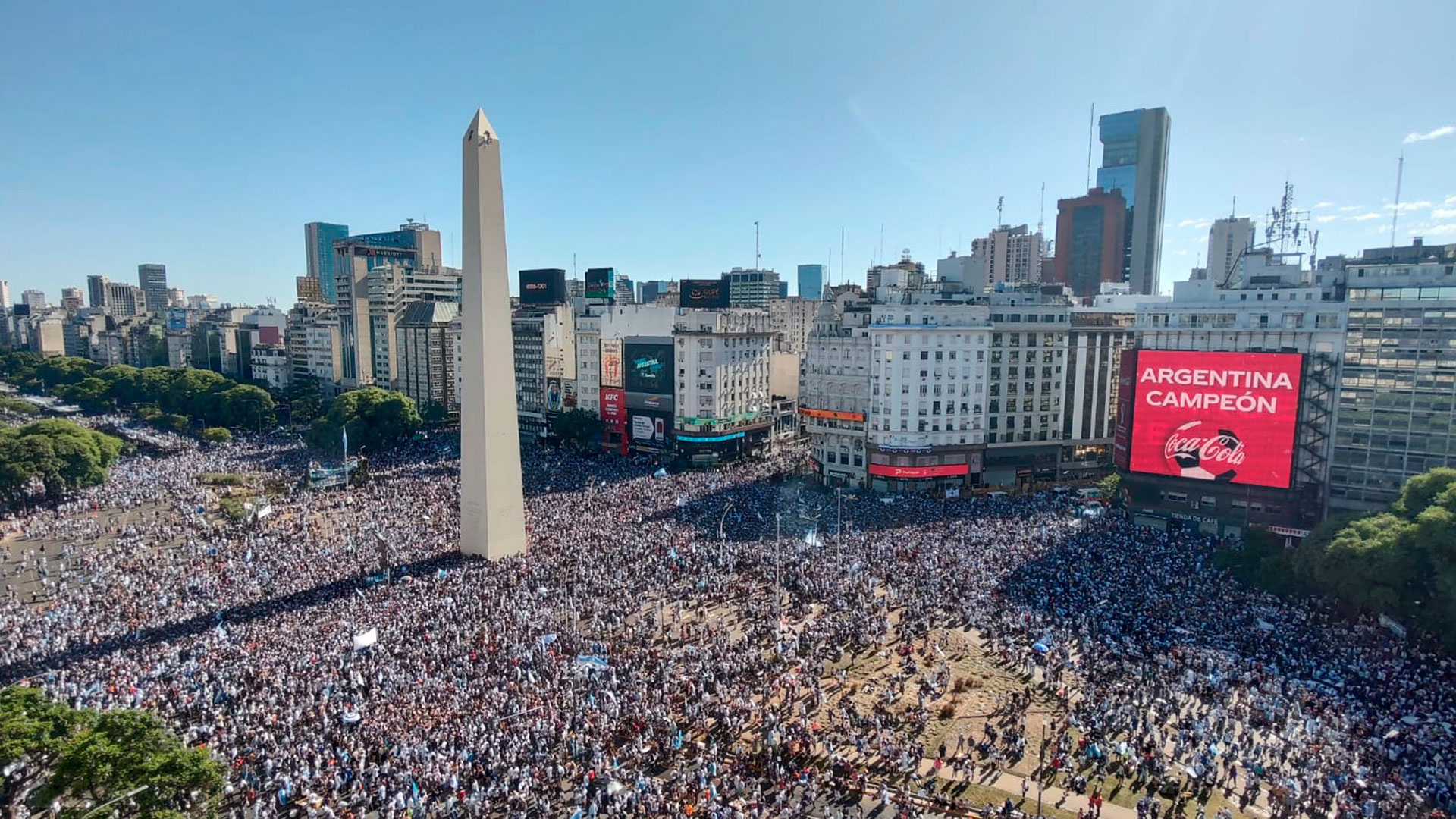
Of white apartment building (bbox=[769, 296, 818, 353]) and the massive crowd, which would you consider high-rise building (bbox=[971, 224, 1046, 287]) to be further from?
the massive crowd

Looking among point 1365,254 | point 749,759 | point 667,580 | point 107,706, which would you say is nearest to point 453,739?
point 749,759

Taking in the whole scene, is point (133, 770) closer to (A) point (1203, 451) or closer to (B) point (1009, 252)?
(A) point (1203, 451)

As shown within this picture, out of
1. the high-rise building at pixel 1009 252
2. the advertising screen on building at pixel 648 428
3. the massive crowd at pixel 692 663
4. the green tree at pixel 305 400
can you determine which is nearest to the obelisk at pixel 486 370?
the massive crowd at pixel 692 663

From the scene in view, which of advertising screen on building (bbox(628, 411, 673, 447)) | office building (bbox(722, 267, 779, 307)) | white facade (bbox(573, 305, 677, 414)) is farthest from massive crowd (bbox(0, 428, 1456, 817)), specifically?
office building (bbox(722, 267, 779, 307))

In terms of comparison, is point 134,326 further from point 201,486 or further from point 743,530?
point 743,530

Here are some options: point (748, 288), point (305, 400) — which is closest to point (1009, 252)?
point (748, 288)

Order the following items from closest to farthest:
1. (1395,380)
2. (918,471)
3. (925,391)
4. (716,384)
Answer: (1395,380) < (918,471) < (925,391) < (716,384)
